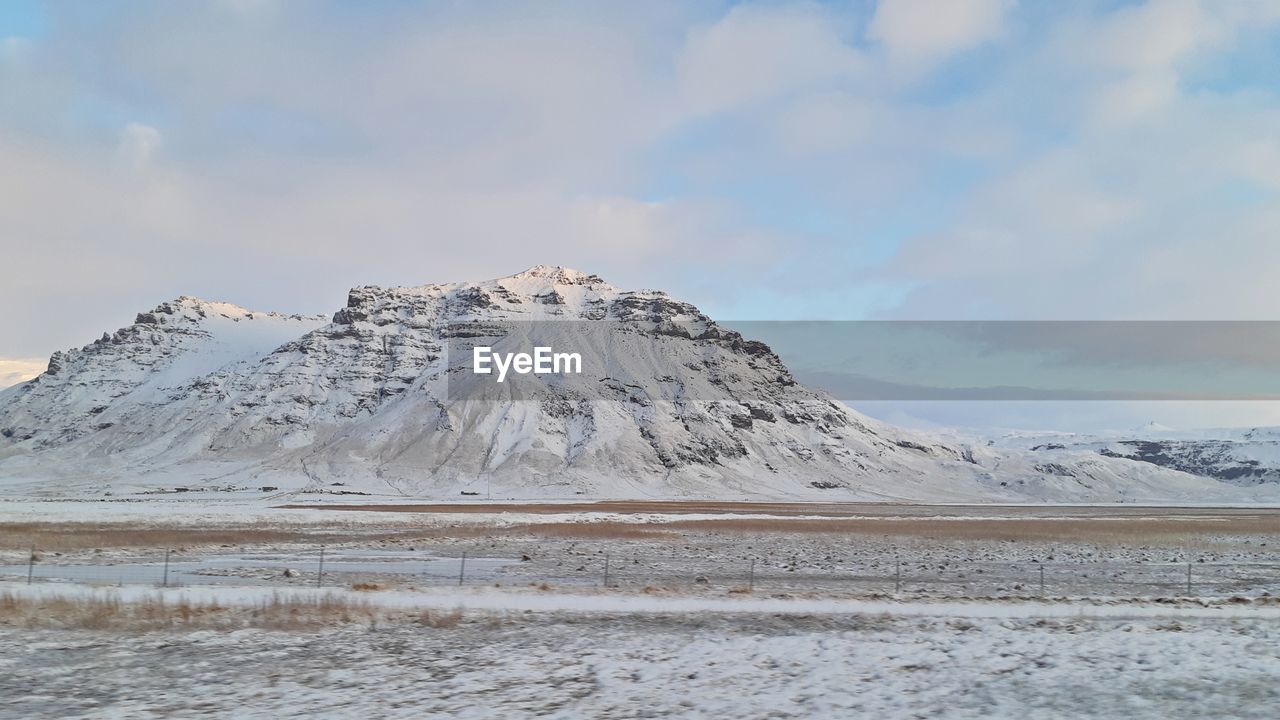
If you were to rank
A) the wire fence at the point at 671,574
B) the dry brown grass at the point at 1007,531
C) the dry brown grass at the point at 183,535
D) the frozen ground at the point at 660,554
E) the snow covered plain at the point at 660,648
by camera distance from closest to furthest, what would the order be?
the snow covered plain at the point at 660,648
the wire fence at the point at 671,574
the frozen ground at the point at 660,554
the dry brown grass at the point at 183,535
the dry brown grass at the point at 1007,531

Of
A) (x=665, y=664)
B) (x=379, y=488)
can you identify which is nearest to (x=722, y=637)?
(x=665, y=664)

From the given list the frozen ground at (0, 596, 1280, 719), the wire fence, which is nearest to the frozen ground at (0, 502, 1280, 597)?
the wire fence

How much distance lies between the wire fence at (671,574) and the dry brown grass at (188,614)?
4491 millimetres

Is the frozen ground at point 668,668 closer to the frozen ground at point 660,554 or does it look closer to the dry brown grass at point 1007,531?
the frozen ground at point 660,554

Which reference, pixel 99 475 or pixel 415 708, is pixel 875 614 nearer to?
pixel 415 708

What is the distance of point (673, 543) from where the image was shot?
49062 mm

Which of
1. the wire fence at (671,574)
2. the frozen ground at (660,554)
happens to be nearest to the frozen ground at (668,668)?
the wire fence at (671,574)

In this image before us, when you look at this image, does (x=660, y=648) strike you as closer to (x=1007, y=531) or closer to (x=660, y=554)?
(x=660, y=554)

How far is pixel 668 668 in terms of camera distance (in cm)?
1532

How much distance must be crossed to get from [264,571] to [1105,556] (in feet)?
129

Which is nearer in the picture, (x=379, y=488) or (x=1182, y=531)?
(x=1182, y=531)

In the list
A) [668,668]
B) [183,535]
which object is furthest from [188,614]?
[183,535]

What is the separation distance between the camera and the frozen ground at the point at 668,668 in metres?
12.7

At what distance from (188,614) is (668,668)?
12102 mm
